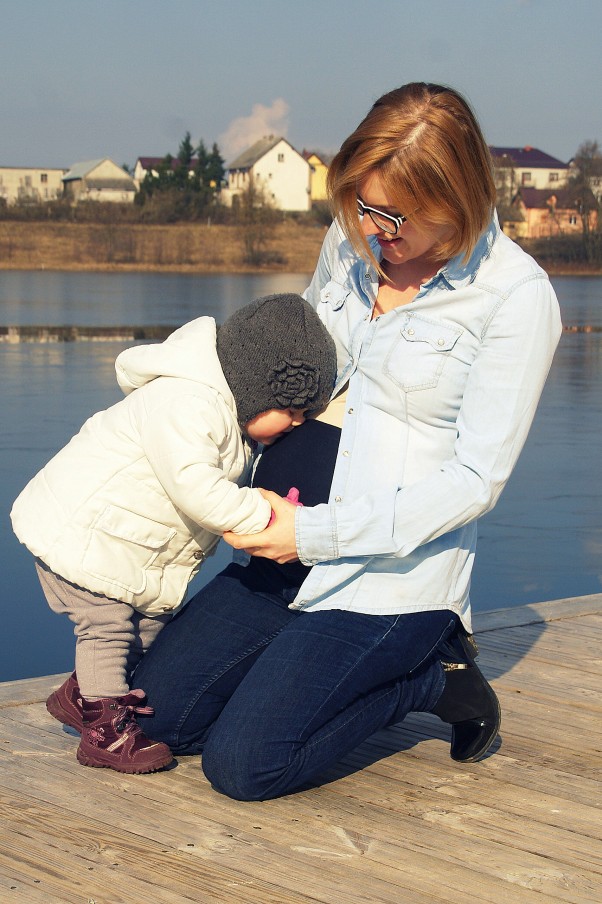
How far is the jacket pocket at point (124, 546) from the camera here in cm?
263

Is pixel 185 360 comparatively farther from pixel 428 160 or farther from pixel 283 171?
pixel 283 171

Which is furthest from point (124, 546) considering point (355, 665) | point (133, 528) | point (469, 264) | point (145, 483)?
point (469, 264)

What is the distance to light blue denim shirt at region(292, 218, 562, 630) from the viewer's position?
2.51m

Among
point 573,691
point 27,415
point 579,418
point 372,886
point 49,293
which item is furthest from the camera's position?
point 49,293

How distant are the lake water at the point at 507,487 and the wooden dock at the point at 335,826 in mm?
1634

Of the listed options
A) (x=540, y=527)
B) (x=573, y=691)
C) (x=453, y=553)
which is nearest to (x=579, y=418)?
(x=540, y=527)

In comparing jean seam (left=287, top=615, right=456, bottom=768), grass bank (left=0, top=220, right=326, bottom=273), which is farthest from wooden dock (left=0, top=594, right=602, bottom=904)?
grass bank (left=0, top=220, right=326, bottom=273)

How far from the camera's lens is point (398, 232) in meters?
2.54

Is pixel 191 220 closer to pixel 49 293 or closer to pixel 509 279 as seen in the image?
pixel 49 293

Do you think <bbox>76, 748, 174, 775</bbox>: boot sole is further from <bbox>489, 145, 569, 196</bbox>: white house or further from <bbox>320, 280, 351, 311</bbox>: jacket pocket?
<bbox>489, 145, 569, 196</bbox>: white house

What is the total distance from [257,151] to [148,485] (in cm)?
8117

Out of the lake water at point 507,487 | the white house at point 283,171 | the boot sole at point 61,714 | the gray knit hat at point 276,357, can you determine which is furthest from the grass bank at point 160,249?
the gray knit hat at point 276,357

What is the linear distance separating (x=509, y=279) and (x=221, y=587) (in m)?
0.99

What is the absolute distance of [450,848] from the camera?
2.30 m
